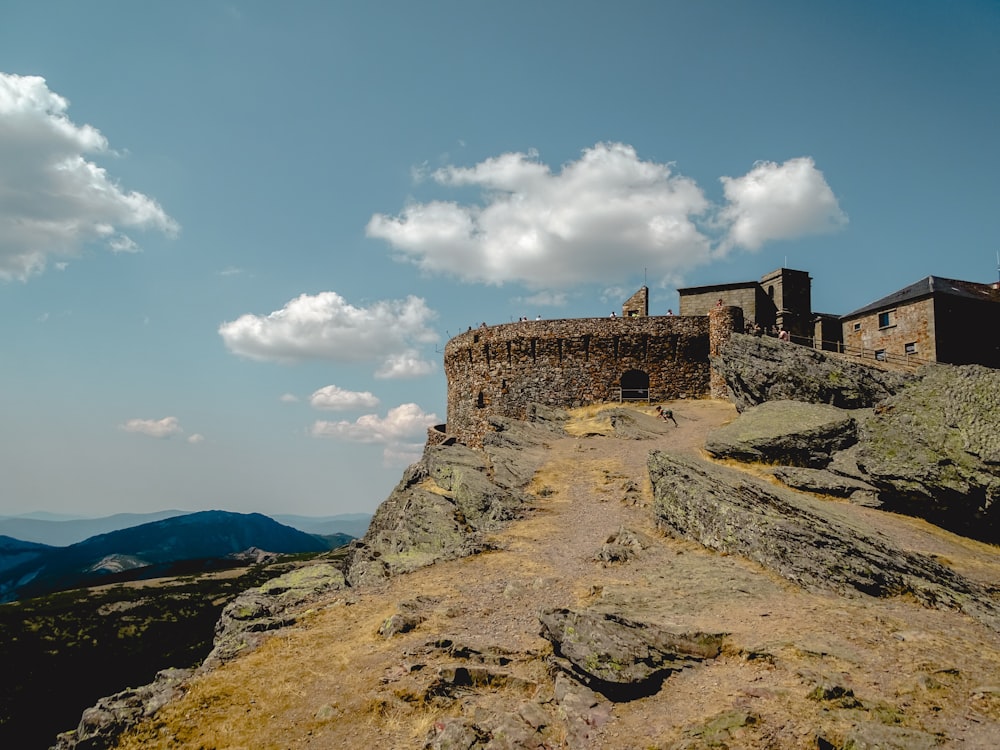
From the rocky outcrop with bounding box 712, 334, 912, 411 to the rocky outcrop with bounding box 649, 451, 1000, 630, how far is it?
50.4 ft

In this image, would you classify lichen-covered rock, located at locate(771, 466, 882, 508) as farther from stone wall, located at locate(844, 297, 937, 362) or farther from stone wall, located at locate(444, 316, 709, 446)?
stone wall, located at locate(844, 297, 937, 362)

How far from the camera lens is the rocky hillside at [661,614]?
9102mm

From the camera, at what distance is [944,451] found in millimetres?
20484

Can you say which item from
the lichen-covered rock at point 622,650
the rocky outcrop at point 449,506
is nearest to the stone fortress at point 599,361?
the rocky outcrop at point 449,506

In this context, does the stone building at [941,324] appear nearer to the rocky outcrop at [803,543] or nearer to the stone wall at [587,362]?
the stone wall at [587,362]

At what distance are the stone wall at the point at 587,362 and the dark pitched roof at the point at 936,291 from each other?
13.7 meters

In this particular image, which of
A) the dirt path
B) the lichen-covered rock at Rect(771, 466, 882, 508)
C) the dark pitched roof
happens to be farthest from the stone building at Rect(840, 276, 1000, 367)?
the dirt path

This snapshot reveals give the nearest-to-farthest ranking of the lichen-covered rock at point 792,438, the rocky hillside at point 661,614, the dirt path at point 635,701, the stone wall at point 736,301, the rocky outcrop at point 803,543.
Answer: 1. the dirt path at point 635,701
2. the rocky hillside at point 661,614
3. the rocky outcrop at point 803,543
4. the lichen-covered rock at point 792,438
5. the stone wall at point 736,301

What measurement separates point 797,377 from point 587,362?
14151 mm

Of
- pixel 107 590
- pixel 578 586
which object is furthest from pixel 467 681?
pixel 107 590

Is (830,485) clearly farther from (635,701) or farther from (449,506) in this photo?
(635,701)

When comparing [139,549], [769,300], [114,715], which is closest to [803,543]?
[114,715]

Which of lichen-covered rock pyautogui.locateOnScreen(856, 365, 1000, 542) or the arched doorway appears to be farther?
the arched doorway

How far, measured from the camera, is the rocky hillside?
910 centimetres
